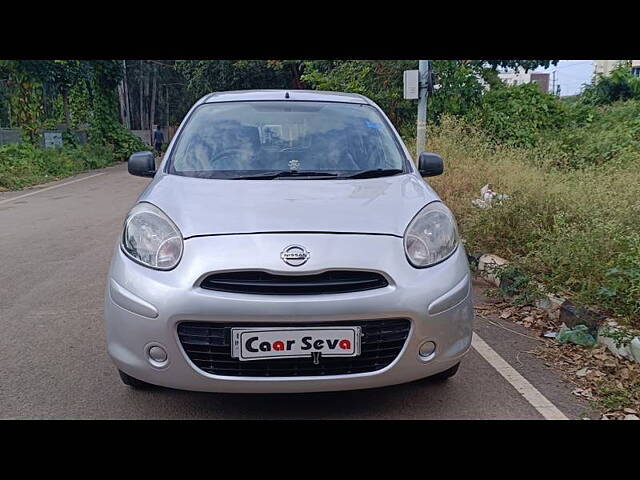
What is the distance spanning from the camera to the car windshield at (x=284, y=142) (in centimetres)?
332

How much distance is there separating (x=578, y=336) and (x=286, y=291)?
86.2 inches

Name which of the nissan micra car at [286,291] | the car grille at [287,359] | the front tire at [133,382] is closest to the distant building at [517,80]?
the nissan micra car at [286,291]

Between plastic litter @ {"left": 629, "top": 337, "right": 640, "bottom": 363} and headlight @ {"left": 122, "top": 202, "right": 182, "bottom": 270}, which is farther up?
headlight @ {"left": 122, "top": 202, "right": 182, "bottom": 270}

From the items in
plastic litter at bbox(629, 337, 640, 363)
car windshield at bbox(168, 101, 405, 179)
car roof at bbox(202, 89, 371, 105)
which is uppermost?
car roof at bbox(202, 89, 371, 105)

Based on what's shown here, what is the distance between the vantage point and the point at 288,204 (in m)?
2.72

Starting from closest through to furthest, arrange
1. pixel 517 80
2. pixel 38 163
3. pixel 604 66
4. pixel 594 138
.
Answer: pixel 594 138 < pixel 38 163 < pixel 517 80 < pixel 604 66

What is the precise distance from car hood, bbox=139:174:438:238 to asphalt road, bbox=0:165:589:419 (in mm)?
920

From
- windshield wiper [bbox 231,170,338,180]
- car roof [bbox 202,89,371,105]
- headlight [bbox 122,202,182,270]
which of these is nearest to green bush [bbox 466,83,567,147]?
car roof [bbox 202,89,371,105]

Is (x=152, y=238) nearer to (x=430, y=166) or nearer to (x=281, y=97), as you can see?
(x=281, y=97)

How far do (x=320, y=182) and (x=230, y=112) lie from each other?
41.2 inches

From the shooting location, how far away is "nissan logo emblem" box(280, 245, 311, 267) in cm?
238

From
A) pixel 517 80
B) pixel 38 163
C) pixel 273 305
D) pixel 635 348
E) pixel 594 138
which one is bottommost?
pixel 38 163

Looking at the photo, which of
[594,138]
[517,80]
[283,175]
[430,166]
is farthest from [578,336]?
[517,80]

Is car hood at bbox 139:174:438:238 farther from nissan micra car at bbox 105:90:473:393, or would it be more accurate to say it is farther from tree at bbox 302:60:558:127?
tree at bbox 302:60:558:127
